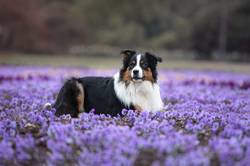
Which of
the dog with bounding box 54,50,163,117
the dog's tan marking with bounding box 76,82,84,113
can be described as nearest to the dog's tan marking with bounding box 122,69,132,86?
the dog with bounding box 54,50,163,117

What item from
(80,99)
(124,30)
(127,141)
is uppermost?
(124,30)

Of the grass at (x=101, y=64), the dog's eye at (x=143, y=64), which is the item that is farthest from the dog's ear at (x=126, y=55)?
the grass at (x=101, y=64)

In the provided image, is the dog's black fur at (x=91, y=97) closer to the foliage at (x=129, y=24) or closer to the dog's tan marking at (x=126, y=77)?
the dog's tan marking at (x=126, y=77)

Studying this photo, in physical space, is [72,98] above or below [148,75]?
below

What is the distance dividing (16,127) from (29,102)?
136 inches

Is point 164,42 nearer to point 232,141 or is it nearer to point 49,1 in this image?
point 49,1

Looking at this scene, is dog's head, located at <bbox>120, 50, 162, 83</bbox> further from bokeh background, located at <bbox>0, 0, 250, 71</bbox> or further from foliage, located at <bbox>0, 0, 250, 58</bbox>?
foliage, located at <bbox>0, 0, 250, 58</bbox>

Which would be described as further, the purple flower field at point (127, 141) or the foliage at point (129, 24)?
the foliage at point (129, 24)

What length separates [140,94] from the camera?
8773mm

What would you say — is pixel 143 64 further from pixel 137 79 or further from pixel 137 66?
pixel 137 79

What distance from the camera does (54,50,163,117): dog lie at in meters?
8.55

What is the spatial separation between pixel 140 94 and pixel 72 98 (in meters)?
1.23

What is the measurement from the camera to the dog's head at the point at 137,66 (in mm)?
8422

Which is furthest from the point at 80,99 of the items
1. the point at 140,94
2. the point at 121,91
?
the point at 140,94
